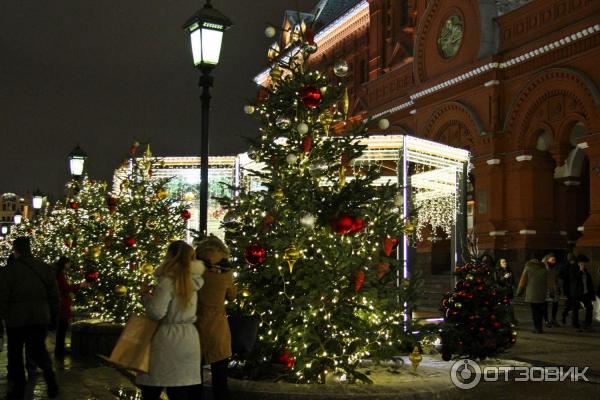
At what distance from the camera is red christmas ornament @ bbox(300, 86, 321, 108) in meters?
8.66

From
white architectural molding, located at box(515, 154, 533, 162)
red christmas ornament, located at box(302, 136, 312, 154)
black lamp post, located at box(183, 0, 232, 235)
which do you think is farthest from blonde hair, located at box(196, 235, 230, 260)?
white architectural molding, located at box(515, 154, 533, 162)

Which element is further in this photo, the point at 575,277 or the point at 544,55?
the point at 544,55

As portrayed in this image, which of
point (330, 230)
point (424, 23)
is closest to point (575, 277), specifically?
point (330, 230)

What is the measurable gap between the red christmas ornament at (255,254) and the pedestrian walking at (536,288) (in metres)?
9.28

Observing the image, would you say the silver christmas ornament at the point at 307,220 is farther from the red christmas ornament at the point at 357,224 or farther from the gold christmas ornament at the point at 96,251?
the gold christmas ornament at the point at 96,251

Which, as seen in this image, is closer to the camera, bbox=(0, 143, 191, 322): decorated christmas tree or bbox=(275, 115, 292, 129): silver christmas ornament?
bbox=(275, 115, 292, 129): silver christmas ornament

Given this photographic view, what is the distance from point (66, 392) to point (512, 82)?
71.6 ft

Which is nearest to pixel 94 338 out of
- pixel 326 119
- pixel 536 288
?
pixel 326 119

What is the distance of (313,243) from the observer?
843 centimetres

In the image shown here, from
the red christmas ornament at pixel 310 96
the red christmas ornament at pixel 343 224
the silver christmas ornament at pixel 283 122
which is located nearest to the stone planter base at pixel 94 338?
the silver christmas ornament at pixel 283 122

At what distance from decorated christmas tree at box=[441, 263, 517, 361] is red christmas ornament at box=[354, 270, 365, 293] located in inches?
107

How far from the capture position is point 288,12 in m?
48.2

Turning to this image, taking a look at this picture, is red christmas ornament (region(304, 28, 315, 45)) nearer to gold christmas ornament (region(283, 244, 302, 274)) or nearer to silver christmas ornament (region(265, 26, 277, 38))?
silver christmas ornament (region(265, 26, 277, 38))

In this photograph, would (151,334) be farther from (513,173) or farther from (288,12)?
(288,12)
